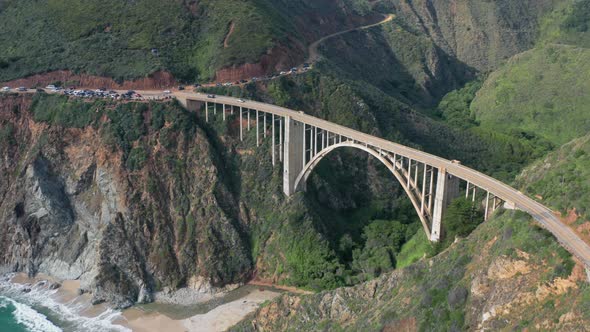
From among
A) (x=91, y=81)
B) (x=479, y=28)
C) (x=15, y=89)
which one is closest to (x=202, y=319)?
(x=91, y=81)

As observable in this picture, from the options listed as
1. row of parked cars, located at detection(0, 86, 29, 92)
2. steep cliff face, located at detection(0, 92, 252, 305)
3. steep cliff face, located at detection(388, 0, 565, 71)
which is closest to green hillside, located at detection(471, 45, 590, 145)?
steep cliff face, located at detection(388, 0, 565, 71)

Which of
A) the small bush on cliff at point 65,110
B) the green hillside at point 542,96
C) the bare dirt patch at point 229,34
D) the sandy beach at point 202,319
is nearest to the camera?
the sandy beach at point 202,319

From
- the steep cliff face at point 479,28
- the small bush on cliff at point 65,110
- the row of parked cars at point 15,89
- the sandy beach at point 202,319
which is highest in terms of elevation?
the steep cliff face at point 479,28

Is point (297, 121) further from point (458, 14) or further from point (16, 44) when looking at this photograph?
point (458, 14)

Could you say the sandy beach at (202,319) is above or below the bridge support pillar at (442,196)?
below

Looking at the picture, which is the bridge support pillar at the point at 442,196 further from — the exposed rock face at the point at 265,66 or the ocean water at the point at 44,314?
the exposed rock face at the point at 265,66

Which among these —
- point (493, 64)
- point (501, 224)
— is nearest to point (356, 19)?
point (493, 64)

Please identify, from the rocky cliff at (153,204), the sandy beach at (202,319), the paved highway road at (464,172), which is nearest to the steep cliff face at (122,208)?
the rocky cliff at (153,204)

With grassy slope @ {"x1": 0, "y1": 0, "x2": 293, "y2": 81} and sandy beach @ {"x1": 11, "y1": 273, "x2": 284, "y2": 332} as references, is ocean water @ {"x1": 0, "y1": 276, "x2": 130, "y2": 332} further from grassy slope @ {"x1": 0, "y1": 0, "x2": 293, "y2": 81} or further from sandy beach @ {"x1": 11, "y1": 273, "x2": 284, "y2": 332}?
grassy slope @ {"x1": 0, "y1": 0, "x2": 293, "y2": 81}
